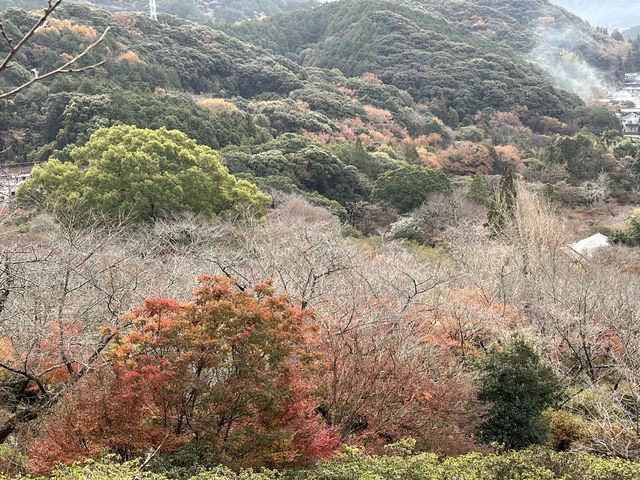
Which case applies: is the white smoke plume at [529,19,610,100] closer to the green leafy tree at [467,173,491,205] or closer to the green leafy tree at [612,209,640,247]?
the green leafy tree at [467,173,491,205]

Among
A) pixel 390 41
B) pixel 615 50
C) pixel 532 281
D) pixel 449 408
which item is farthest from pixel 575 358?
pixel 615 50

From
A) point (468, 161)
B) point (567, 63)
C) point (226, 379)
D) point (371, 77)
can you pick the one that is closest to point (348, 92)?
point (371, 77)

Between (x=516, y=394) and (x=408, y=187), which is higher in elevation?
(x=516, y=394)

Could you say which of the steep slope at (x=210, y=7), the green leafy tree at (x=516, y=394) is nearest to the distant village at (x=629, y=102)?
the steep slope at (x=210, y=7)

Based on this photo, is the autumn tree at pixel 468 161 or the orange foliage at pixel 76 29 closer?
the autumn tree at pixel 468 161

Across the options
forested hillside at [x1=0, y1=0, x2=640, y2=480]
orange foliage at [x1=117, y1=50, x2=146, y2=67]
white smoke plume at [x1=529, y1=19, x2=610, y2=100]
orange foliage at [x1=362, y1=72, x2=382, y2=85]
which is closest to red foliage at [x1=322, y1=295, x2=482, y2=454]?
forested hillside at [x1=0, y1=0, x2=640, y2=480]

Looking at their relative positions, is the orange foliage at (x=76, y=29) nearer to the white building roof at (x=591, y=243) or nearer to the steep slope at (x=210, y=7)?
the white building roof at (x=591, y=243)

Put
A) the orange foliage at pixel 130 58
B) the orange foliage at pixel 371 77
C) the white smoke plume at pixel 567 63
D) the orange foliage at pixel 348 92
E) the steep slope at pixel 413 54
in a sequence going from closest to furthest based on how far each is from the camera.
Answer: the orange foliage at pixel 130 58 < the orange foliage at pixel 348 92 < the steep slope at pixel 413 54 < the orange foliage at pixel 371 77 < the white smoke plume at pixel 567 63

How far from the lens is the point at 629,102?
74312mm

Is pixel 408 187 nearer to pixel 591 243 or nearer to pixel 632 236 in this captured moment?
pixel 591 243

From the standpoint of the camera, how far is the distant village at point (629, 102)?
67438mm

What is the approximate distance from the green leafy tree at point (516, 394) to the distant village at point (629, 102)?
214 ft

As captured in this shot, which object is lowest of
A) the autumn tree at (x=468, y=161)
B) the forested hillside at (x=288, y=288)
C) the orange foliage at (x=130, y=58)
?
the autumn tree at (x=468, y=161)

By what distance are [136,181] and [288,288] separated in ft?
29.7
